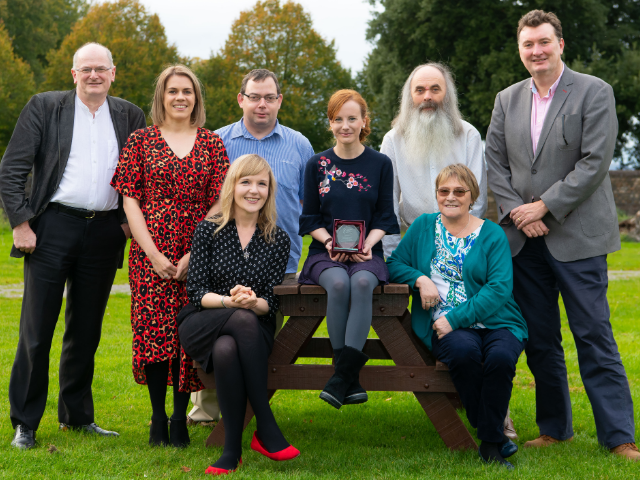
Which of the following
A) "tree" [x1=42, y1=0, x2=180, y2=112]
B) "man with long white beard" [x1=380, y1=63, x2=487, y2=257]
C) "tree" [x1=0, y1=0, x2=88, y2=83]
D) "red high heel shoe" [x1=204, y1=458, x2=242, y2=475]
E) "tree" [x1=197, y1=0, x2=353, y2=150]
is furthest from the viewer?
"tree" [x1=0, y1=0, x2=88, y2=83]

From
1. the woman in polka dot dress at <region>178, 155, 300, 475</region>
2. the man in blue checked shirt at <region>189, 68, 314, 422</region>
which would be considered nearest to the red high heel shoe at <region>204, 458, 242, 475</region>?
the woman in polka dot dress at <region>178, 155, 300, 475</region>

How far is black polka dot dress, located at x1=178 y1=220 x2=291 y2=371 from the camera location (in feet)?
12.7

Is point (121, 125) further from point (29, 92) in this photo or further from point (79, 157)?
point (29, 92)

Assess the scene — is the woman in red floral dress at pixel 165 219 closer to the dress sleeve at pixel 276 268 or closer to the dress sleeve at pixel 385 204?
the dress sleeve at pixel 276 268

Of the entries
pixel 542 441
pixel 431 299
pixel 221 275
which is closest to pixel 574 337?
pixel 542 441

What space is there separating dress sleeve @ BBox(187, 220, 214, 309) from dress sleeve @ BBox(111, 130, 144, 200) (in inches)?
19.8

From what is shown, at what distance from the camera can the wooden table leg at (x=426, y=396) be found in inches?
161

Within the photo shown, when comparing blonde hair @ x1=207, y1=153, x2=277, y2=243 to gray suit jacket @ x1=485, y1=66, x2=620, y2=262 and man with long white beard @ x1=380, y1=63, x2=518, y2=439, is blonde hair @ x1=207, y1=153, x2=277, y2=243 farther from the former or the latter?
gray suit jacket @ x1=485, y1=66, x2=620, y2=262

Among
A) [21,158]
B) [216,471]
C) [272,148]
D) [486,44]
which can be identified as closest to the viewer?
[216,471]

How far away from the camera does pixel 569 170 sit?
423 centimetres

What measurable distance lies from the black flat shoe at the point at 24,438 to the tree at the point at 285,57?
2204 centimetres

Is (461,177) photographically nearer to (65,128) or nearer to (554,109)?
(554,109)

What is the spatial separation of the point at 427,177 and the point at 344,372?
5.23 ft

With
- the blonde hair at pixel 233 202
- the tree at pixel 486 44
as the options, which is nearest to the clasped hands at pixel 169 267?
the blonde hair at pixel 233 202
